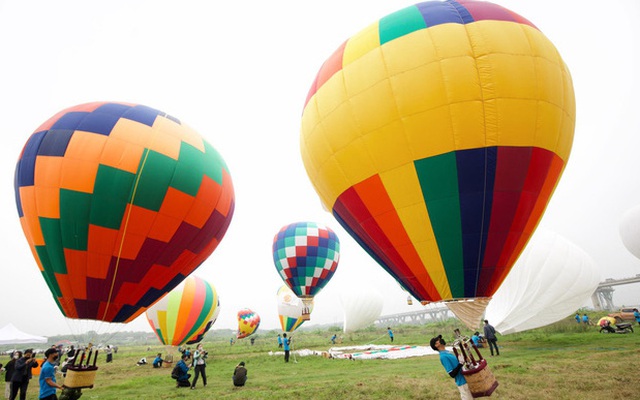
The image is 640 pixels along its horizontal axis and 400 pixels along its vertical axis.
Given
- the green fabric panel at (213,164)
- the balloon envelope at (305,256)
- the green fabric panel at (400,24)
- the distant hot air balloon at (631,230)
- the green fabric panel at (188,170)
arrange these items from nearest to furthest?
the green fabric panel at (400,24), the green fabric panel at (188,170), the green fabric panel at (213,164), the balloon envelope at (305,256), the distant hot air balloon at (631,230)

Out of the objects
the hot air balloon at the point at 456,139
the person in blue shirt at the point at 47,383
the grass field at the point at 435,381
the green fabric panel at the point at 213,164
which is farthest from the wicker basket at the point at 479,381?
the green fabric panel at the point at 213,164

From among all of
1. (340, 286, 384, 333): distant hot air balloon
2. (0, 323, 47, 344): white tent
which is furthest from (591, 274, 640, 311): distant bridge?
(0, 323, 47, 344): white tent

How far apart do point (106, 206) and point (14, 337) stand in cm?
5353

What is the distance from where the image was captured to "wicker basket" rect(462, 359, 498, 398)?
433cm

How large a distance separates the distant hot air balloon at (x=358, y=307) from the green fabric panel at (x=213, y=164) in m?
28.0

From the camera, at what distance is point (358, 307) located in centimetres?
3447

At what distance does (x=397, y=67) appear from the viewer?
5719 mm

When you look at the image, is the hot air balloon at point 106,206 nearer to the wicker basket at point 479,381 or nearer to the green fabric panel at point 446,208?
the green fabric panel at point 446,208

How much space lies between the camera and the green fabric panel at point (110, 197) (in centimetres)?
741

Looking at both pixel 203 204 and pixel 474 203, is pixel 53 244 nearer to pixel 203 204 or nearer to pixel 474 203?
pixel 203 204

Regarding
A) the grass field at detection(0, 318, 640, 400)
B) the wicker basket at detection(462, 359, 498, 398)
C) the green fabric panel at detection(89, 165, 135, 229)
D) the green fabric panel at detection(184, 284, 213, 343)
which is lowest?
the grass field at detection(0, 318, 640, 400)

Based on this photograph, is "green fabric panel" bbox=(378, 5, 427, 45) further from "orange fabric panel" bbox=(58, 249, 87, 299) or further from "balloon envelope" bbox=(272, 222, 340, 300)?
"balloon envelope" bbox=(272, 222, 340, 300)

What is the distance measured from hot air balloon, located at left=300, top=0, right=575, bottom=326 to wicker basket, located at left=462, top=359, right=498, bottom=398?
140 cm

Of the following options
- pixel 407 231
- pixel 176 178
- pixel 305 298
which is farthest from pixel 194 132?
pixel 305 298
